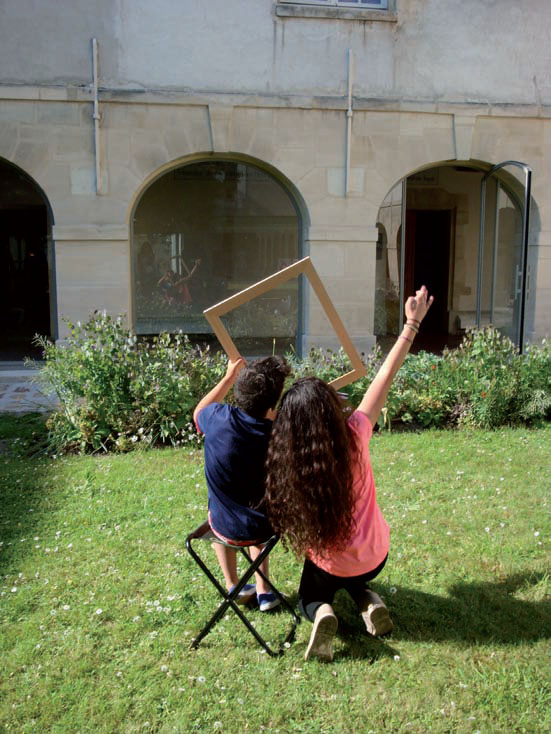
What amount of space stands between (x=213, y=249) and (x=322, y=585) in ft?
34.0

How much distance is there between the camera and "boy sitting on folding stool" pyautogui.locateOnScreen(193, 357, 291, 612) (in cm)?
280

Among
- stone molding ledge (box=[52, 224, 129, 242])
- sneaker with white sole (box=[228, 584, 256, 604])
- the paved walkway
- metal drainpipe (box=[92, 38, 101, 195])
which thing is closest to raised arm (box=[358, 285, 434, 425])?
sneaker with white sole (box=[228, 584, 256, 604])

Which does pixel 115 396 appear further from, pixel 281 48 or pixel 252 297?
pixel 281 48

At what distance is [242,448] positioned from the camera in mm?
2836

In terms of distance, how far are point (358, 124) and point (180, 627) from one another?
783cm

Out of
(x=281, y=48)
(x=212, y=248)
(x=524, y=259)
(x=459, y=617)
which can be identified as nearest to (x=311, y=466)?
(x=459, y=617)

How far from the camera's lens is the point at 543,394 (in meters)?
6.41

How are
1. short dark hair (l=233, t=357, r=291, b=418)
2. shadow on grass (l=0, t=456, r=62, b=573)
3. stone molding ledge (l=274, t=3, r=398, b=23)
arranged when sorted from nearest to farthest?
short dark hair (l=233, t=357, r=291, b=418), shadow on grass (l=0, t=456, r=62, b=573), stone molding ledge (l=274, t=3, r=398, b=23)

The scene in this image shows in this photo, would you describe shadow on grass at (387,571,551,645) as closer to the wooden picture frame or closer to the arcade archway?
the wooden picture frame

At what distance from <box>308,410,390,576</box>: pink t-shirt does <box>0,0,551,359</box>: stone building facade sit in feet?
21.0

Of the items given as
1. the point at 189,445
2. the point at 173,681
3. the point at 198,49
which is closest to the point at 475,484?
the point at 189,445

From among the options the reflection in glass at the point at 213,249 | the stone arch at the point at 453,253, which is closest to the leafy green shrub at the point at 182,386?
the stone arch at the point at 453,253

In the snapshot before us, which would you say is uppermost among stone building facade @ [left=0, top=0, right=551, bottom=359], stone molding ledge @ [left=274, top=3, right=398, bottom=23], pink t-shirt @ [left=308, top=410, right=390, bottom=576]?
stone molding ledge @ [left=274, top=3, right=398, bottom=23]

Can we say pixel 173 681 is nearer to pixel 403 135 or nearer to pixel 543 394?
pixel 543 394
